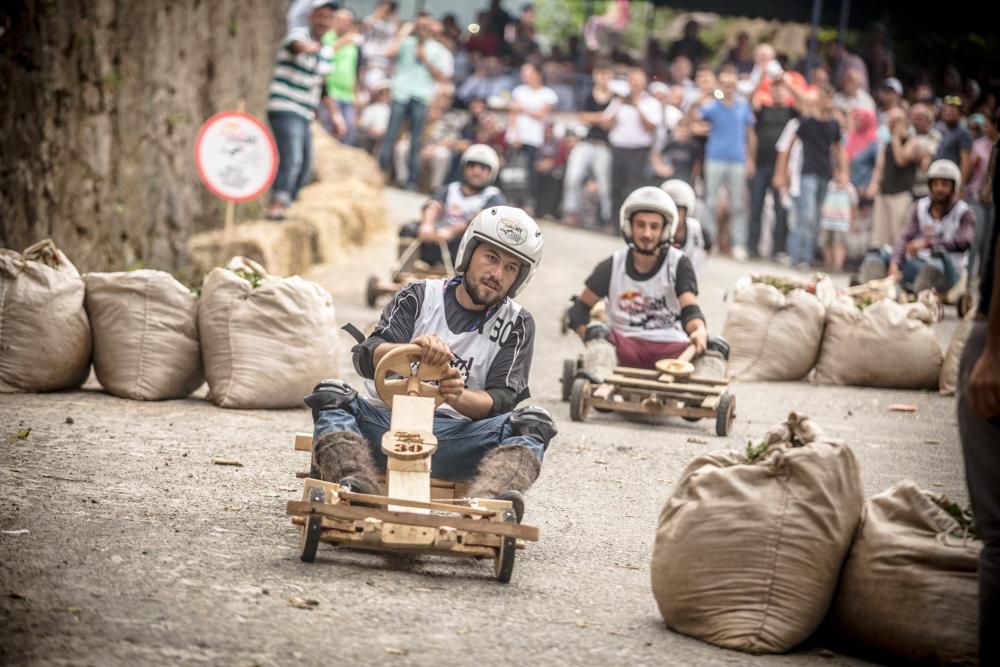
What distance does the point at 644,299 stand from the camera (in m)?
10.5

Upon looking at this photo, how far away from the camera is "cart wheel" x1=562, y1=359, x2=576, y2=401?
1046cm

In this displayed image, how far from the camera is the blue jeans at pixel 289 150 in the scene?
15.4m

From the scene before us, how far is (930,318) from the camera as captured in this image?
12.0 meters

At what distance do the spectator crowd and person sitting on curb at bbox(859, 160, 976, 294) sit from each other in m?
0.21

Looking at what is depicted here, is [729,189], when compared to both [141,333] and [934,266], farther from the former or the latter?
[141,333]

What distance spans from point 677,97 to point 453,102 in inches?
200

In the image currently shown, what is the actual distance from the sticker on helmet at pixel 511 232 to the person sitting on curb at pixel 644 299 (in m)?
4.00

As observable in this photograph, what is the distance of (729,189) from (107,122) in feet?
33.9

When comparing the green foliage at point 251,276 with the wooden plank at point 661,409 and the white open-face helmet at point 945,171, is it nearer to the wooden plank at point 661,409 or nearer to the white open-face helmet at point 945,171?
the wooden plank at point 661,409

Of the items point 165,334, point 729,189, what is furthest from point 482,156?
point 729,189

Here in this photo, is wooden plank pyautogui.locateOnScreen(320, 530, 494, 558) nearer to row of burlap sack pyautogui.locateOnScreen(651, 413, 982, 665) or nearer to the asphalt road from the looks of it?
the asphalt road

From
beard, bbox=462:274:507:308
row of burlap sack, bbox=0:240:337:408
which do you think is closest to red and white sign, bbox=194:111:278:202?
row of burlap sack, bbox=0:240:337:408

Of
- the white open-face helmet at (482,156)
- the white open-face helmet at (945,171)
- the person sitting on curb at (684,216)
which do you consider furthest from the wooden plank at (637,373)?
the white open-face helmet at (945,171)

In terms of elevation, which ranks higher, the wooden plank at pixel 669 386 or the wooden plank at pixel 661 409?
the wooden plank at pixel 669 386
